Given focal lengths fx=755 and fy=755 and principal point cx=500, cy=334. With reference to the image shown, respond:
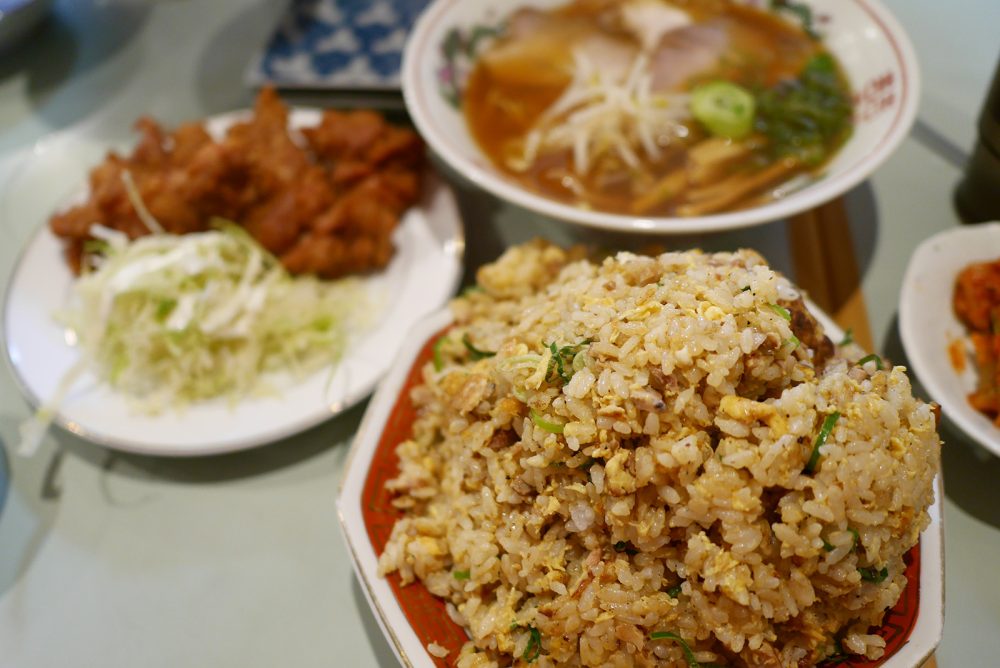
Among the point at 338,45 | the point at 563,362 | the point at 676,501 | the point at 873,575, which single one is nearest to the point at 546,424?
the point at 563,362

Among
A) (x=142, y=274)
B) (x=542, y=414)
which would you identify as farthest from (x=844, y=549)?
(x=142, y=274)

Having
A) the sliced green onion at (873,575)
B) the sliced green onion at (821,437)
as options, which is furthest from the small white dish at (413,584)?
the sliced green onion at (821,437)

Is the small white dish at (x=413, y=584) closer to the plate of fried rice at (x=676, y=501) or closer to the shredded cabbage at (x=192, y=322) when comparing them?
the plate of fried rice at (x=676, y=501)

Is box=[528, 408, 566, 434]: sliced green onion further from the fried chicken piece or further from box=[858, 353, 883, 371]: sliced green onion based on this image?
the fried chicken piece

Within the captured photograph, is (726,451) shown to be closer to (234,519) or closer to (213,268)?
(234,519)

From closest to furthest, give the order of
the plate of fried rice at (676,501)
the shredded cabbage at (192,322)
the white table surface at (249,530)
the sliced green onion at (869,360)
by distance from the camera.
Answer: the plate of fried rice at (676,501) < the sliced green onion at (869,360) < the white table surface at (249,530) < the shredded cabbage at (192,322)

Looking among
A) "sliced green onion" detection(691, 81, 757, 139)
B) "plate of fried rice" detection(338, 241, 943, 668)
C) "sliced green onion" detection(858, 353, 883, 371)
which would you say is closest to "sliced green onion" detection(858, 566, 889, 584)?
"plate of fried rice" detection(338, 241, 943, 668)
